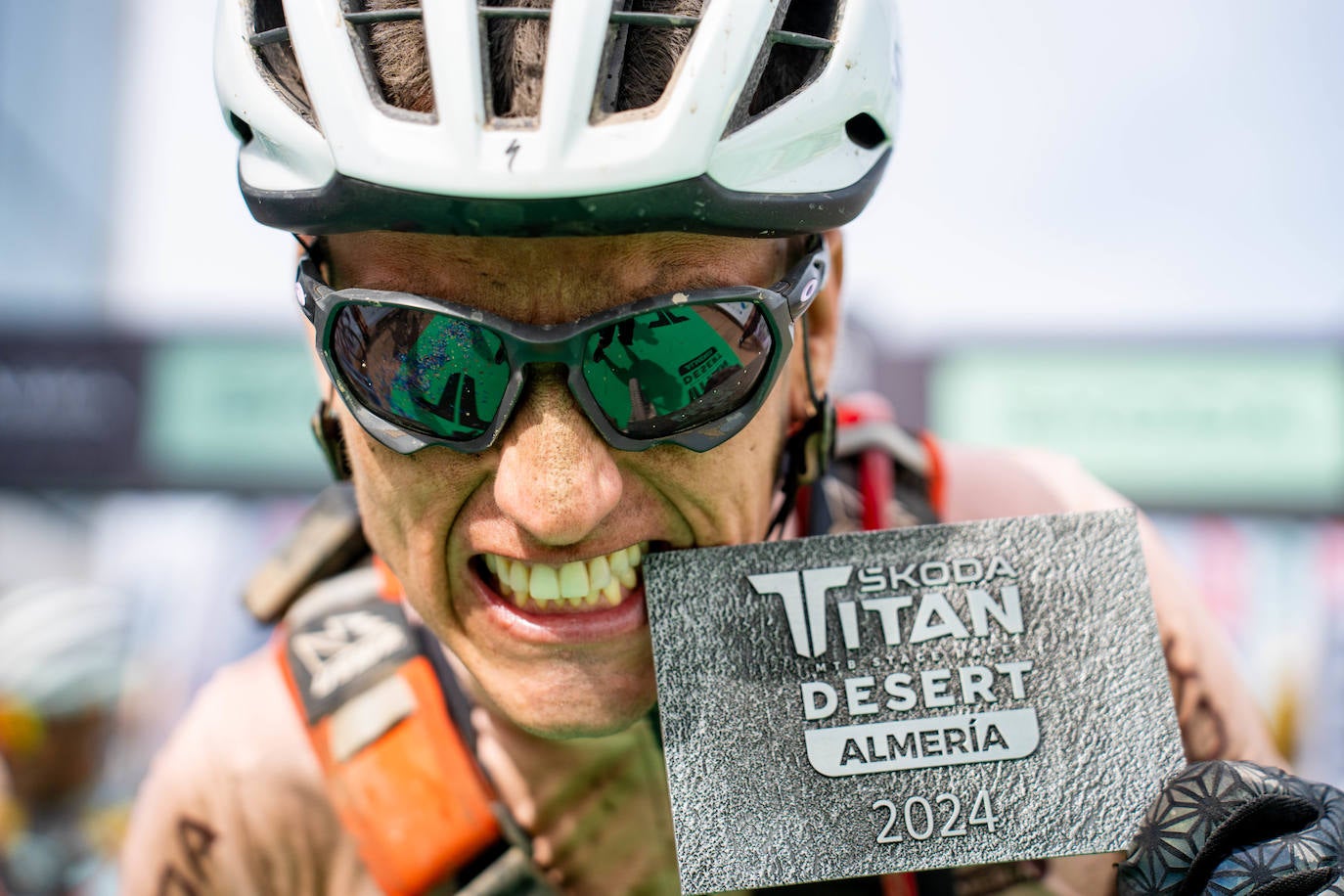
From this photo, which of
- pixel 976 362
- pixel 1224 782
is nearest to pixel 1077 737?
pixel 1224 782

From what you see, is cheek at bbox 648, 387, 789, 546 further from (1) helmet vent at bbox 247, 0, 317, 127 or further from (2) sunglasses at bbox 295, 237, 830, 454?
(1) helmet vent at bbox 247, 0, 317, 127

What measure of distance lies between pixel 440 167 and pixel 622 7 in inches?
15.3

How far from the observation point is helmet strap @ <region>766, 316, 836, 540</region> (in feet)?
6.33

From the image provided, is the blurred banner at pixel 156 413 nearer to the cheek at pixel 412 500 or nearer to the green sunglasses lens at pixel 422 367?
the cheek at pixel 412 500

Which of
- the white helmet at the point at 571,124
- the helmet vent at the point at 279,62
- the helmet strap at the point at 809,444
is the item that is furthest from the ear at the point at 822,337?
the helmet vent at the point at 279,62

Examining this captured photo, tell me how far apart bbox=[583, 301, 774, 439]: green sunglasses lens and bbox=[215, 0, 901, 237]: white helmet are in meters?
0.13

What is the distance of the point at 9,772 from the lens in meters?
6.26

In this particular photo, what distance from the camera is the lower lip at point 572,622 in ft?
5.37

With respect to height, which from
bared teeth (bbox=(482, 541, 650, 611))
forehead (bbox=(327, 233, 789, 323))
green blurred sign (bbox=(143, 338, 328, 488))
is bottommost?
green blurred sign (bbox=(143, 338, 328, 488))

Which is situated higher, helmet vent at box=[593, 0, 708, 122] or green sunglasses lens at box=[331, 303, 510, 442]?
helmet vent at box=[593, 0, 708, 122]

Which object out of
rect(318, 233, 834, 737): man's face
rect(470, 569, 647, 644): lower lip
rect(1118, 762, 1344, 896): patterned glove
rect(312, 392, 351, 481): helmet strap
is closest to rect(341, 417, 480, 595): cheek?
rect(318, 233, 834, 737): man's face

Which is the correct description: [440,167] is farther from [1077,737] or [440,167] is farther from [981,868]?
[981,868]

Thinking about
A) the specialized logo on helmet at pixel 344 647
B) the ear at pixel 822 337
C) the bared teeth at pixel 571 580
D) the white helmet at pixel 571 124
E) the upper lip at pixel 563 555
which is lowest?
the specialized logo on helmet at pixel 344 647

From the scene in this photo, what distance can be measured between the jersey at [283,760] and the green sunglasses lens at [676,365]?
99 centimetres
